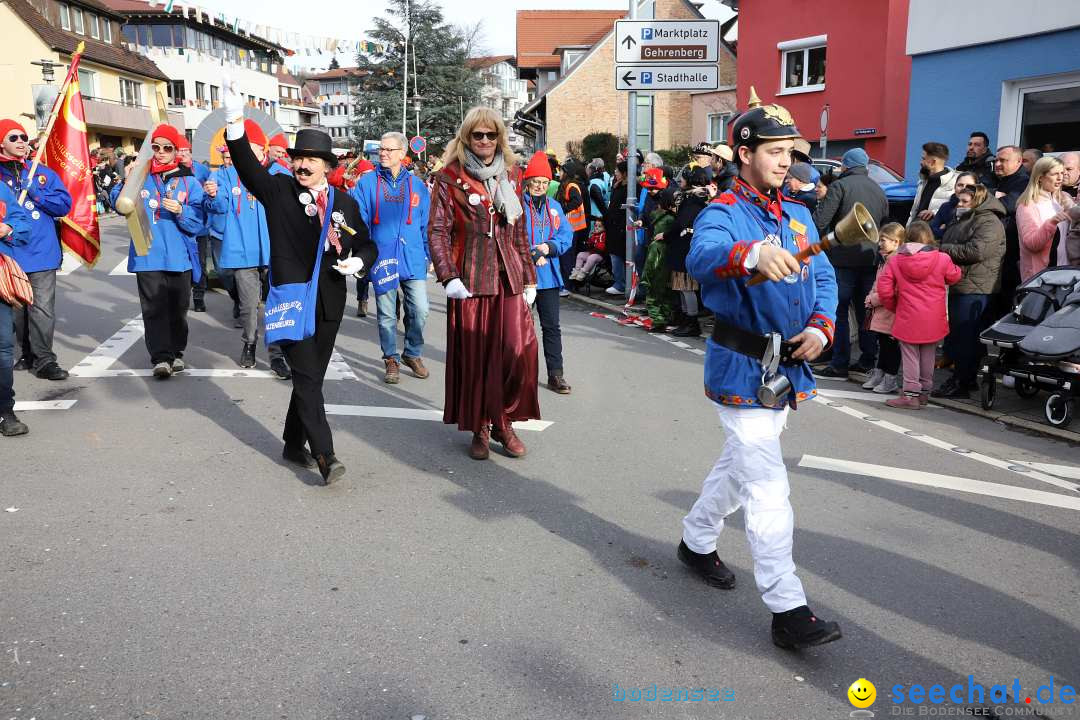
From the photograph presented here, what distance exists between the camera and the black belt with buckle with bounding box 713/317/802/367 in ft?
11.8

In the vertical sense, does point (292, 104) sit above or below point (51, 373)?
above

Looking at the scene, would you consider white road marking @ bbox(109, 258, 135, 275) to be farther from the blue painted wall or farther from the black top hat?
the blue painted wall

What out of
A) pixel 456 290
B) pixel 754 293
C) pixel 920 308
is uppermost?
pixel 754 293

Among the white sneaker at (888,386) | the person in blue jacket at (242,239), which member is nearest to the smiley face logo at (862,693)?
the white sneaker at (888,386)

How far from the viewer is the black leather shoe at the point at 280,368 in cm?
845

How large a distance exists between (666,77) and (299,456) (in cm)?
871

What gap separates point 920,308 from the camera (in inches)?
304

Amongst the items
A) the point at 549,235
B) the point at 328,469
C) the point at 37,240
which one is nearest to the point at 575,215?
the point at 549,235

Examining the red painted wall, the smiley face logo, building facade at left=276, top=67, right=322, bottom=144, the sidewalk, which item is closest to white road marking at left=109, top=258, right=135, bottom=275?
the sidewalk

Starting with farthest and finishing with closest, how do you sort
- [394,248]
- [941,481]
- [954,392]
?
[394,248] → [954,392] → [941,481]

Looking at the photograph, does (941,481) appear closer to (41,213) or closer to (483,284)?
(483,284)

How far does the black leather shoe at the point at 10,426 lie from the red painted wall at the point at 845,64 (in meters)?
20.5

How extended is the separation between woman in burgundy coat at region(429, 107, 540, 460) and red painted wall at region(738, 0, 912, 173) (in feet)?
61.5

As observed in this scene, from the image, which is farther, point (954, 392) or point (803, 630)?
point (954, 392)
